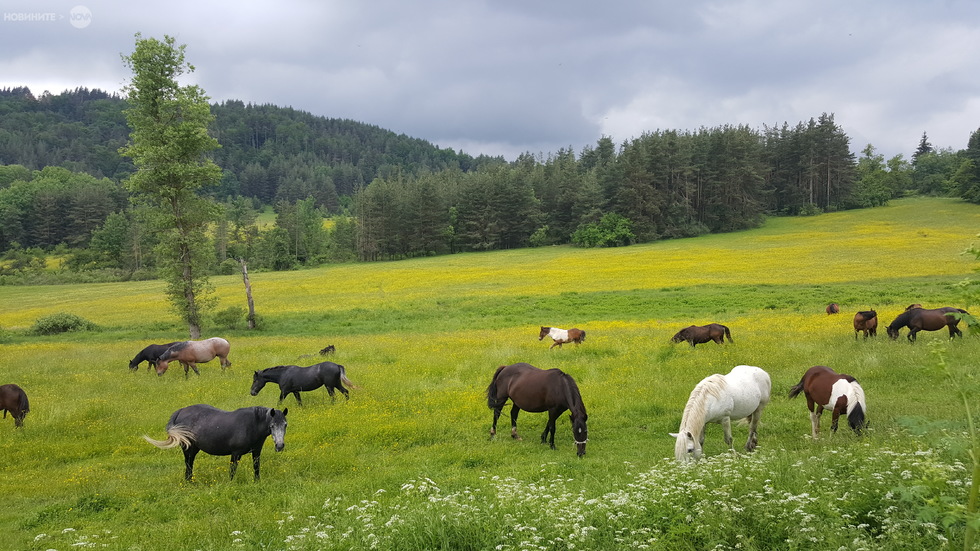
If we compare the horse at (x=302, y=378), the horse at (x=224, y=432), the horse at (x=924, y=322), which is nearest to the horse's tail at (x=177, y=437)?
the horse at (x=224, y=432)

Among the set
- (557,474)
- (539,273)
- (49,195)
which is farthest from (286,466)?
(49,195)

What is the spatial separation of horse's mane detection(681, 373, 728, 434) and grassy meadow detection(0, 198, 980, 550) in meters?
1.06

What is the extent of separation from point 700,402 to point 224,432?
27.1 feet

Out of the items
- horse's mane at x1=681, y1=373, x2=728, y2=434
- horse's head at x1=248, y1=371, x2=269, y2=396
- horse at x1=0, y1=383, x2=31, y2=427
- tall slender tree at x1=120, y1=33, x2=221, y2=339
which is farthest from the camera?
tall slender tree at x1=120, y1=33, x2=221, y2=339

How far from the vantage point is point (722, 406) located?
9203 mm

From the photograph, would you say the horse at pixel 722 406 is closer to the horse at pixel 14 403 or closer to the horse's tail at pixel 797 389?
the horse's tail at pixel 797 389

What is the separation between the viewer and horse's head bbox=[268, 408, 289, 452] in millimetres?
9109

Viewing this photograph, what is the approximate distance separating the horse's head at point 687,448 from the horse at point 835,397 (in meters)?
2.75

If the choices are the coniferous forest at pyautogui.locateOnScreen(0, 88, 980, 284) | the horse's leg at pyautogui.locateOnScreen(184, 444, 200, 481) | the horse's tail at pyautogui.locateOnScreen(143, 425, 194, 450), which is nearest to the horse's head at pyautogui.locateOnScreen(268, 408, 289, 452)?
the horse's tail at pyautogui.locateOnScreen(143, 425, 194, 450)

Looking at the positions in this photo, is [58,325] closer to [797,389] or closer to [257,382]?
[257,382]

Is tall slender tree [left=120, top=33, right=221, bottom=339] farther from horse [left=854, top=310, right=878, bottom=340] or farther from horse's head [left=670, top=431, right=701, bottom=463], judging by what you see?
horse [left=854, top=310, right=878, bottom=340]

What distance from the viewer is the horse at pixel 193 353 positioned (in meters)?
18.1

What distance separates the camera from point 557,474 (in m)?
8.41

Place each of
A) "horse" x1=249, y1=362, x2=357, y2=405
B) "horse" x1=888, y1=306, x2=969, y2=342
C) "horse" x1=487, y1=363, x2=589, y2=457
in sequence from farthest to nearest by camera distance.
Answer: "horse" x1=888, y1=306, x2=969, y2=342, "horse" x1=249, y1=362, x2=357, y2=405, "horse" x1=487, y1=363, x2=589, y2=457
